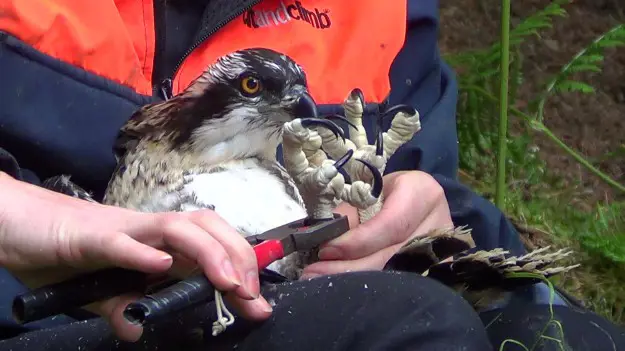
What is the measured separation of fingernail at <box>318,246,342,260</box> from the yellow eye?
0.23m

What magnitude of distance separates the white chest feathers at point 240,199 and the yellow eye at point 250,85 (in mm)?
105

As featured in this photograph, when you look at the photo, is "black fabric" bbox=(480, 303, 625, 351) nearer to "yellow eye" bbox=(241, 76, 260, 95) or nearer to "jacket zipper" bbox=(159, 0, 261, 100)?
"yellow eye" bbox=(241, 76, 260, 95)

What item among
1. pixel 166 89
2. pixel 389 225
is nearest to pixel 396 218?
pixel 389 225

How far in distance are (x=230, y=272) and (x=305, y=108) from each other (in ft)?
1.49

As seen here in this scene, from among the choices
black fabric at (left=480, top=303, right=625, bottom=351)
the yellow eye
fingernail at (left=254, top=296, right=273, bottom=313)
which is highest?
the yellow eye

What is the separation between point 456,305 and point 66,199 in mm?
438

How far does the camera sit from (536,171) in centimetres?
317

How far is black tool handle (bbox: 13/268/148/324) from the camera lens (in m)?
1.04

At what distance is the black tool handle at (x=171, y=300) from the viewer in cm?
97

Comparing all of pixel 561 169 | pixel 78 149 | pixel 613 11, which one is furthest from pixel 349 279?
pixel 613 11

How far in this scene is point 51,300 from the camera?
3.48ft

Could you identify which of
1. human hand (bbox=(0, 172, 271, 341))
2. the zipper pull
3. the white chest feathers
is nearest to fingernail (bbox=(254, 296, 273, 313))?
human hand (bbox=(0, 172, 271, 341))

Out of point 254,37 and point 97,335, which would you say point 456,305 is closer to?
point 97,335

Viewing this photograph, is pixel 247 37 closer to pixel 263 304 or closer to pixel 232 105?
pixel 232 105
